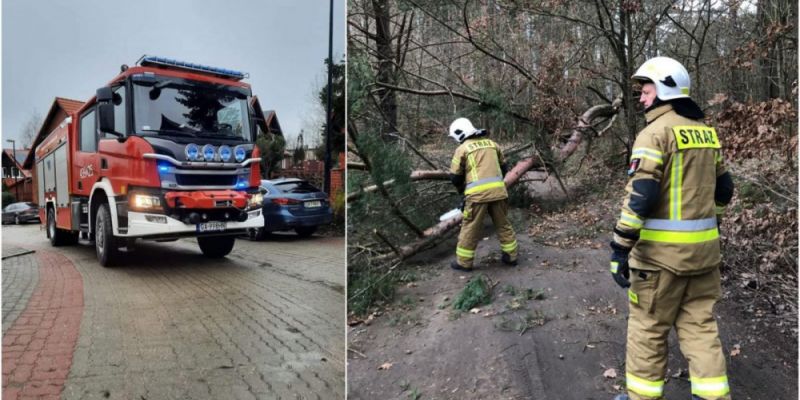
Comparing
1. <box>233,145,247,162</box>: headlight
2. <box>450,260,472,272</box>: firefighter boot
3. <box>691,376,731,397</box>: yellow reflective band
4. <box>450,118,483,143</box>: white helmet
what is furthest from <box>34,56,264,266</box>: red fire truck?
<box>450,118,483,143</box>: white helmet

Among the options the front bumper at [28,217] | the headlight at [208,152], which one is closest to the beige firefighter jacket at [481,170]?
the headlight at [208,152]

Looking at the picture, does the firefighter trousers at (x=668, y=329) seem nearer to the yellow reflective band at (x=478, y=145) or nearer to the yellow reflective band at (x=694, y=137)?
the yellow reflective band at (x=694, y=137)

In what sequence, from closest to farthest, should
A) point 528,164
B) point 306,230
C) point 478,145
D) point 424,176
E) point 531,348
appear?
point 306,230 → point 531,348 → point 478,145 → point 424,176 → point 528,164

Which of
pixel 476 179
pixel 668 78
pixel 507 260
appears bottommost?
pixel 507 260

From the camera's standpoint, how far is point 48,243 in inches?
54.6

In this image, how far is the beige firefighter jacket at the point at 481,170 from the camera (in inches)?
124

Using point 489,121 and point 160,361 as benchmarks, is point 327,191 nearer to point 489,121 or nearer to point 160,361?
point 160,361

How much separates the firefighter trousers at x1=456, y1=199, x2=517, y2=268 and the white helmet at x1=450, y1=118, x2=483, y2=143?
42cm

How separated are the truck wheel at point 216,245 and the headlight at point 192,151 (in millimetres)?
230

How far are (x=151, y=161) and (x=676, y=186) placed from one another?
1.75m

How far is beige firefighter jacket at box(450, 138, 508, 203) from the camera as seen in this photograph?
10.4 feet

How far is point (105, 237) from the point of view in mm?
1360

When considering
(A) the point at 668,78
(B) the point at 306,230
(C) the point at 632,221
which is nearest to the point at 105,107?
(B) the point at 306,230

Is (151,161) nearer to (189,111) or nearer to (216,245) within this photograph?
(189,111)
